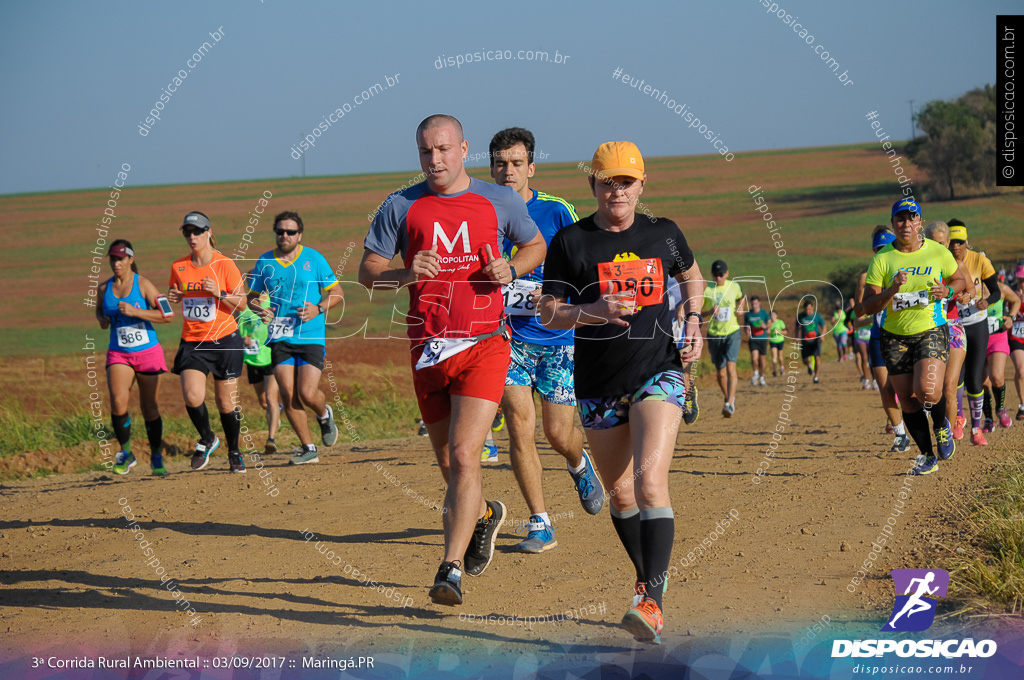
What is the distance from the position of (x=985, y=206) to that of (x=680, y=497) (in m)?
50.2

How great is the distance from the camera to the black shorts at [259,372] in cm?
1137

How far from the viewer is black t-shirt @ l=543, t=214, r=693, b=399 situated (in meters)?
4.31

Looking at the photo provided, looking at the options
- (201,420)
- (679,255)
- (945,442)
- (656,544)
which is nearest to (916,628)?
(656,544)

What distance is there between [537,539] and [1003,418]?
24.0 ft

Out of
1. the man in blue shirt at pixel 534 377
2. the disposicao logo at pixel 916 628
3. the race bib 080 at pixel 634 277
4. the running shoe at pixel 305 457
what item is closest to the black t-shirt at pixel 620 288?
the race bib 080 at pixel 634 277

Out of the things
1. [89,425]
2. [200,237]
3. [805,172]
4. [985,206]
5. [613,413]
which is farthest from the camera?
[805,172]

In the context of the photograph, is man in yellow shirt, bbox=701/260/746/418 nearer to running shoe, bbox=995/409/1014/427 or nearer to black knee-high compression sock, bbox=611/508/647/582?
running shoe, bbox=995/409/1014/427

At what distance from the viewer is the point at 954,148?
169 feet

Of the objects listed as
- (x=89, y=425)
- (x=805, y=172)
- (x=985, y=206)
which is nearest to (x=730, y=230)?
(x=985, y=206)

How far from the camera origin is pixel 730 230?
2253 inches

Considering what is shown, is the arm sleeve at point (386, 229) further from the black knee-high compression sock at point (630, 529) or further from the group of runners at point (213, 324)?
the group of runners at point (213, 324)

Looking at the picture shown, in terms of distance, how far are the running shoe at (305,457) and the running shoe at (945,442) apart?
20.0ft

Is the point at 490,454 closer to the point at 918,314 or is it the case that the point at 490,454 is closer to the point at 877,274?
the point at 877,274

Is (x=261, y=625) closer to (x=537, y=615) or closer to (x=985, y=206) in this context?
(x=537, y=615)
